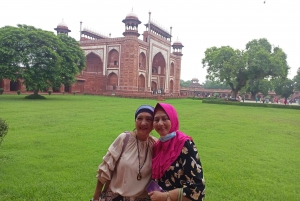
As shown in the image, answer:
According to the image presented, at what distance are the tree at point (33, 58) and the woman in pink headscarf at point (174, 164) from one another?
15.6m

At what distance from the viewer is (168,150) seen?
150 centimetres

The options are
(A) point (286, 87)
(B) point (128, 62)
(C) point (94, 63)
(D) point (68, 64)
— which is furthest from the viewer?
(A) point (286, 87)

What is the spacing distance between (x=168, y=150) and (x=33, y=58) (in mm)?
16507

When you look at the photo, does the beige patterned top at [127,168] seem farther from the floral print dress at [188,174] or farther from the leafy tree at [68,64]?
Result: the leafy tree at [68,64]

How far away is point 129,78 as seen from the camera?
2727 cm

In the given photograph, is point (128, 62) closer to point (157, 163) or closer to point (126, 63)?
point (126, 63)

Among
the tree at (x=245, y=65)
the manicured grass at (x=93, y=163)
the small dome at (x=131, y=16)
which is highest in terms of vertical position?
the small dome at (x=131, y=16)

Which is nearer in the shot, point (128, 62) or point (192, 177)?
point (192, 177)

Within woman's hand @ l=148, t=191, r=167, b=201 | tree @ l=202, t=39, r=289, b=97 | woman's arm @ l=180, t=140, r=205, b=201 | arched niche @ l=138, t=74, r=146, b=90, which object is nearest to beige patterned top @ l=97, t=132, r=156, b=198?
woman's hand @ l=148, t=191, r=167, b=201

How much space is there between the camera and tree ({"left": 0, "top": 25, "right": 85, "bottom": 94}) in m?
14.9

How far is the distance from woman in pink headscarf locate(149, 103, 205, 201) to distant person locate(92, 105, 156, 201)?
9 centimetres

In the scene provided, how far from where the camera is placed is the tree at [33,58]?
14.9 metres

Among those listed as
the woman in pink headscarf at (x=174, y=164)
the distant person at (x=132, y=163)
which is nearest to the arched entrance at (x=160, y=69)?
the distant person at (x=132, y=163)

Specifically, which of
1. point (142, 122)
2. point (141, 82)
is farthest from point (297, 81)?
point (142, 122)
